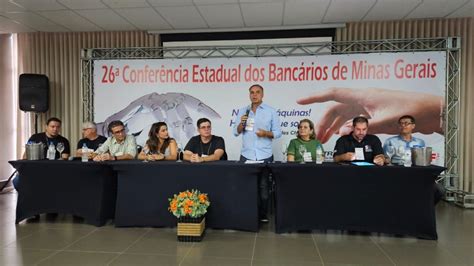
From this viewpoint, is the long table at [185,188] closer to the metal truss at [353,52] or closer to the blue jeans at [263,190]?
the blue jeans at [263,190]

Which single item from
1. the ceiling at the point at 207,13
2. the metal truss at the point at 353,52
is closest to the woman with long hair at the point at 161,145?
the ceiling at the point at 207,13

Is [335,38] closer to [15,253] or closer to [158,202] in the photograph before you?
[158,202]

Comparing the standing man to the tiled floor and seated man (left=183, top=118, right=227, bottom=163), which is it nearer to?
seated man (left=183, top=118, right=227, bottom=163)

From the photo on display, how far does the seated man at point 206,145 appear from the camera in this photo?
11.9 ft

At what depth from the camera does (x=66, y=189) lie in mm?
3514

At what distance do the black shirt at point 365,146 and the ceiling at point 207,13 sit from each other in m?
1.90

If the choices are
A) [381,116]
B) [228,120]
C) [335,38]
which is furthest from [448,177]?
[228,120]

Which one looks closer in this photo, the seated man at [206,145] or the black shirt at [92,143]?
the seated man at [206,145]

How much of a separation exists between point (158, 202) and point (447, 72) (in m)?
4.59

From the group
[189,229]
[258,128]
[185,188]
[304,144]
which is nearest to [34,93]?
[185,188]

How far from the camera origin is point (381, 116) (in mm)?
4848

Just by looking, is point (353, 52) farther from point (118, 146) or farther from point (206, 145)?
point (118, 146)

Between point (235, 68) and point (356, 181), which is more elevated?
point (235, 68)

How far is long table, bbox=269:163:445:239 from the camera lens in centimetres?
304
